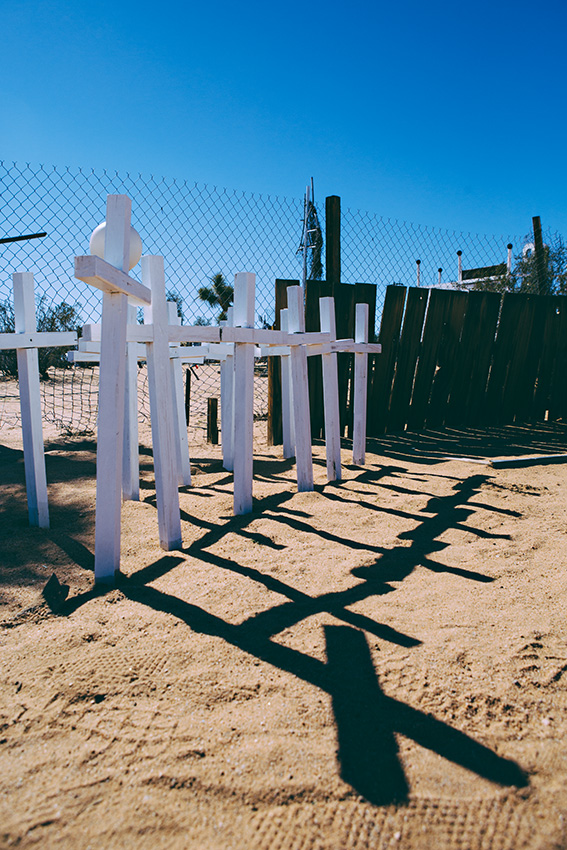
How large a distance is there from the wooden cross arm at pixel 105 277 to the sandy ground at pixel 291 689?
1.24m

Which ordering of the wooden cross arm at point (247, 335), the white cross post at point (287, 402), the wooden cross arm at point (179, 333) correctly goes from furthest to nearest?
1. the white cross post at point (287, 402)
2. the wooden cross arm at point (247, 335)
3. the wooden cross arm at point (179, 333)

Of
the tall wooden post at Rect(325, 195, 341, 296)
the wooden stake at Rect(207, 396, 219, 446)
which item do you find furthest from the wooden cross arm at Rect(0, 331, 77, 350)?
the tall wooden post at Rect(325, 195, 341, 296)

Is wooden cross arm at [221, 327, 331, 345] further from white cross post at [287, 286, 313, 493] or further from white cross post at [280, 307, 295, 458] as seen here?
white cross post at [280, 307, 295, 458]

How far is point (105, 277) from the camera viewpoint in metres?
1.85

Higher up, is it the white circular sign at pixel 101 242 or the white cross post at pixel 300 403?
the white circular sign at pixel 101 242

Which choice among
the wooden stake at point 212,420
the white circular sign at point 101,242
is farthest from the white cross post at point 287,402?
the white circular sign at point 101,242

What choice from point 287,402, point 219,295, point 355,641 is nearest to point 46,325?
point 219,295

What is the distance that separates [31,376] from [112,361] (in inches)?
41.1

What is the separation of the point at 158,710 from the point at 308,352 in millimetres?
2831

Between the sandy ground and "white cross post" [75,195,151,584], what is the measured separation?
353 mm

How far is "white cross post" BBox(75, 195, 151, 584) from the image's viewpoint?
2.00 metres

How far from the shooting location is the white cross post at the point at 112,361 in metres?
2.00

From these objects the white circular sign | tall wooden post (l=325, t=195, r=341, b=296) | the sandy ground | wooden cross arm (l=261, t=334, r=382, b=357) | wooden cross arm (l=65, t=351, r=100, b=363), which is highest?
tall wooden post (l=325, t=195, r=341, b=296)

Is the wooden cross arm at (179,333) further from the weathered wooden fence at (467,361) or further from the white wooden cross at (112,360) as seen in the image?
the weathered wooden fence at (467,361)
